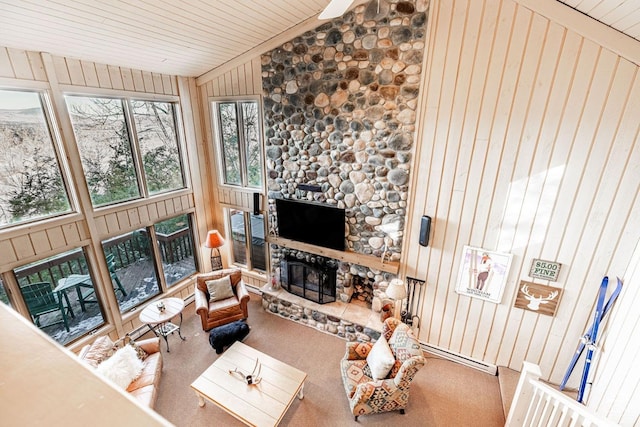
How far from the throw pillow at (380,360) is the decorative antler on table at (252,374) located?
1379 millimetres

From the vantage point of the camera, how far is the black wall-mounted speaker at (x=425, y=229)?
384 cm

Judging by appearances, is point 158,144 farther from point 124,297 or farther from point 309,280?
point 309,280

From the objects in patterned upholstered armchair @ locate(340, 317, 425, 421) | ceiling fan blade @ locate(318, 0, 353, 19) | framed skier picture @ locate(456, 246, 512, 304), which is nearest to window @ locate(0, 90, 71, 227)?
ceiling fan blade @ locate(318, 0, 353, 19)

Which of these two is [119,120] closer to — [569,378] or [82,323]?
[82,323]

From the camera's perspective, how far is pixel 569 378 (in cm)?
352

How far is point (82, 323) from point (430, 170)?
Result: 5.39 meters

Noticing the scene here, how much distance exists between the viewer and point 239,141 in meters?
5.27

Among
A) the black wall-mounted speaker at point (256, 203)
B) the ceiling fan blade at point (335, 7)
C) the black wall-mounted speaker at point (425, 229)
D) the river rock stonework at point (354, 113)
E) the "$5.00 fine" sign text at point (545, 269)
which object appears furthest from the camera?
the black wall-mounted speaker at point (256, 203)

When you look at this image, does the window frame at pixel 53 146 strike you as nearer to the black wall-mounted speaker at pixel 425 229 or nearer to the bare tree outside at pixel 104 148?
the bare tree outside at pixel 104 148

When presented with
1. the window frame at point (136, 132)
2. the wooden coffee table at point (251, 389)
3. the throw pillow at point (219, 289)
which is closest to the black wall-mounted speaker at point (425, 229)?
the wooden coffee table at point (251, 389)

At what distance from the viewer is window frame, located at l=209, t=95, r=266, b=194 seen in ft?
16.0

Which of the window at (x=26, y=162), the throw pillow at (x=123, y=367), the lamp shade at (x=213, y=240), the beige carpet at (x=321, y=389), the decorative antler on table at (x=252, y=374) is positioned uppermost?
the window at (x=26, y=162)

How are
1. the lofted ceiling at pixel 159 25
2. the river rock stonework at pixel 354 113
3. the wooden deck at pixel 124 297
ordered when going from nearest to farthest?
the lofted ceiling at pixel 159 25, the river rock stonework at pixel 354 113, the wooden deck at pixel 124 297

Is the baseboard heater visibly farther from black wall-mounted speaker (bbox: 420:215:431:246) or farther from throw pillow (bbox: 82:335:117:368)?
throw pillow (bbox: 82:335:117:368)
